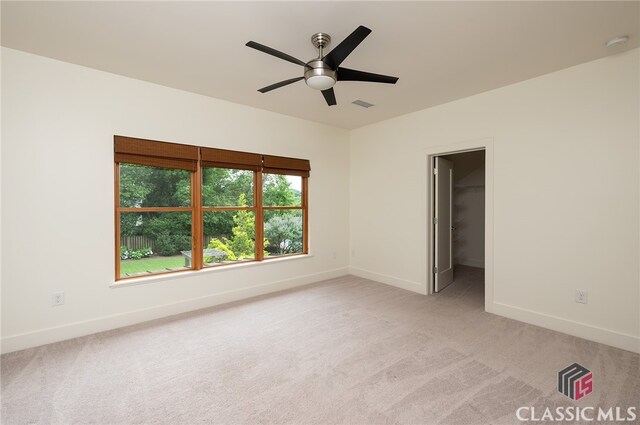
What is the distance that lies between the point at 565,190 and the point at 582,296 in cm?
110

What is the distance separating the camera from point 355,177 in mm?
5523

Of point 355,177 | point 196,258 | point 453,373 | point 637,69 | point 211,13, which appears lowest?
point 453,373

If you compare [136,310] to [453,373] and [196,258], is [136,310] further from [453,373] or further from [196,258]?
[453,373]

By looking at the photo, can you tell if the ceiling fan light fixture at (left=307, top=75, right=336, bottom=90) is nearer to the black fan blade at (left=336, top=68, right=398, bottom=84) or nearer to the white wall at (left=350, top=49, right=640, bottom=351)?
the black fan blade at (left=336, top=68, right=398, bottom=84)

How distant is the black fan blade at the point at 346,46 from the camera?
1.80m

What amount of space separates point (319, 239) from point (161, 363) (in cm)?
309

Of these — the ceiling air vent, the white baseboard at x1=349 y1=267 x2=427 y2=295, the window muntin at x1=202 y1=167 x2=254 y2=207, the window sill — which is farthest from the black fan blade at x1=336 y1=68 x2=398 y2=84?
the white baseboard at x1=349 y1=267 x2=427 y2=295

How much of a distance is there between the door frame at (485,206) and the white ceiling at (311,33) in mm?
764

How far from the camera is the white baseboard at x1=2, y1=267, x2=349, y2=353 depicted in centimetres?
275

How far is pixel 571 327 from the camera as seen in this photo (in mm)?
3037

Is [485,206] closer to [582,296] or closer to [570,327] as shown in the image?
[582,296]

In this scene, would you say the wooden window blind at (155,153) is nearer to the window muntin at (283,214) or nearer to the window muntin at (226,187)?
the window muntin at (226,187)

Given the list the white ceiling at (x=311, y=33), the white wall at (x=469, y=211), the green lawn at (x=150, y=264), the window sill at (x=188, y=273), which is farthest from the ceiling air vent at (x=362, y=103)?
the green lawn at (x=150, y=264)

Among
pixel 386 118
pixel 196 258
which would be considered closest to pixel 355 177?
pixel 386 118
